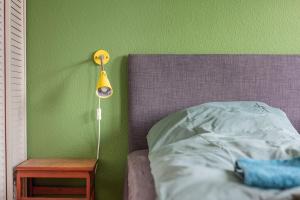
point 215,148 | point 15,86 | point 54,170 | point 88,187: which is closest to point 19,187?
point 54,170

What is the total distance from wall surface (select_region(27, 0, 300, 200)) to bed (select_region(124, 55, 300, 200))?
0.09 m

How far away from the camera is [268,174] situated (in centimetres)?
A: 89

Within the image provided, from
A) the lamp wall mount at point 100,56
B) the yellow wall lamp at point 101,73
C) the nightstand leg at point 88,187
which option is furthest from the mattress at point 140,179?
the lamp wall mount at point 100,56

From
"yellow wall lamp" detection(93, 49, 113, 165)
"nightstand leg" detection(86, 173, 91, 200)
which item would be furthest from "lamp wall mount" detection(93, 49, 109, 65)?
"nightstand leg" detection(86, 173, 91, 200)

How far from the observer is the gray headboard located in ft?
6.33

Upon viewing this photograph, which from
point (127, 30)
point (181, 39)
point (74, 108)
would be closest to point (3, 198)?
point (74, 108)

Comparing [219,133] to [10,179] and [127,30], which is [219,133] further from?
[10,179]

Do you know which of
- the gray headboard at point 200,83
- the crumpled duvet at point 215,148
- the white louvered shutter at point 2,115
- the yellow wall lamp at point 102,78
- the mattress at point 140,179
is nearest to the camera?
the crumpled duvet at point 215,148

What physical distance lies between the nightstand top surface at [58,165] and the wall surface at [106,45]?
96mm

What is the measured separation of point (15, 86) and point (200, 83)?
1.09 meters

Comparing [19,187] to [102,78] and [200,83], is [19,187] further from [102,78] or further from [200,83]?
[200,83]

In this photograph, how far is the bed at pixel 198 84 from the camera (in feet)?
6.33

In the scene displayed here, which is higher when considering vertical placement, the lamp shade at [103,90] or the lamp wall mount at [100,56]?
the lamp wall mount at [100,56]

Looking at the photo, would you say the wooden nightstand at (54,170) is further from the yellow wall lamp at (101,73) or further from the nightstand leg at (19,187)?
the yellow wall lamp at (101,73)
